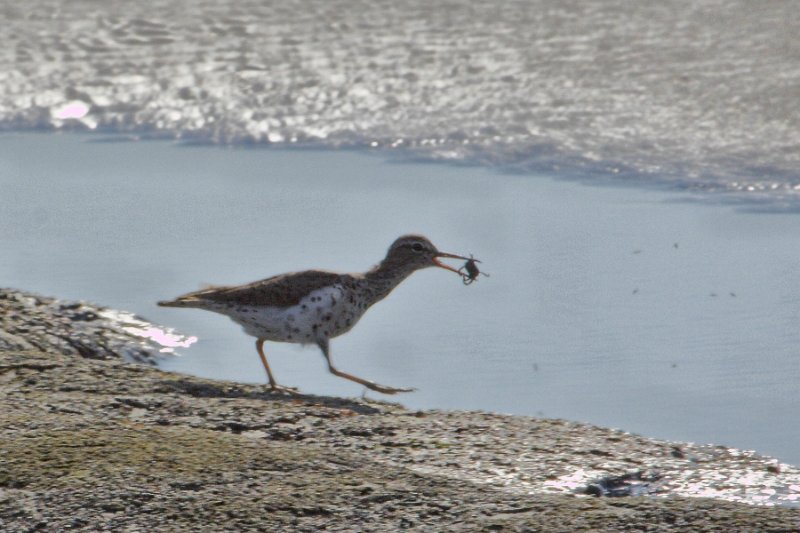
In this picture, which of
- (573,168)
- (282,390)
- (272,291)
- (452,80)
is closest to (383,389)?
(282,390)

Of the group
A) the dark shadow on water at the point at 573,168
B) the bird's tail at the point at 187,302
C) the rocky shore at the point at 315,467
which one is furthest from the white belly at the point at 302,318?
the dark shadow on water at the point at 573,168

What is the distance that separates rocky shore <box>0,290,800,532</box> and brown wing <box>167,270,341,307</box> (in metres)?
0.47

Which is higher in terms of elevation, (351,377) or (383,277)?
(383,277)

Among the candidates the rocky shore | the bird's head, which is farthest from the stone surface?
the bird's head

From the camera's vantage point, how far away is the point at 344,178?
9.57m

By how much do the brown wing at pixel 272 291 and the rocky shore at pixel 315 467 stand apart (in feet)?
1.56

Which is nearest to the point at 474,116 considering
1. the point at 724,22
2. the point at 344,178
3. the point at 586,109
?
the point at 586,109

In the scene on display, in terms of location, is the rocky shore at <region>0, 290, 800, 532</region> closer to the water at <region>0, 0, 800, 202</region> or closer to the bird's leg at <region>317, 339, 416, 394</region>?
the bird's leg at <region>317, 339, 416, 394</region>

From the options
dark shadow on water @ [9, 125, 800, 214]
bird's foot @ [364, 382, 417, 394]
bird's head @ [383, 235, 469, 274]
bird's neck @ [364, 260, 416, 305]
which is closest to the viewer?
bird's foot @ [364, 382, 417, 394]

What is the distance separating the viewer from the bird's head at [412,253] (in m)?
6.89

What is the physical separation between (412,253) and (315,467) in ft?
8.26

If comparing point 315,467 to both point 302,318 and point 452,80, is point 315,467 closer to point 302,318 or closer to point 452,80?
point 302,318

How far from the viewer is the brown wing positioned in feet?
20.6

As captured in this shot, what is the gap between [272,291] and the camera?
6.33 meters
